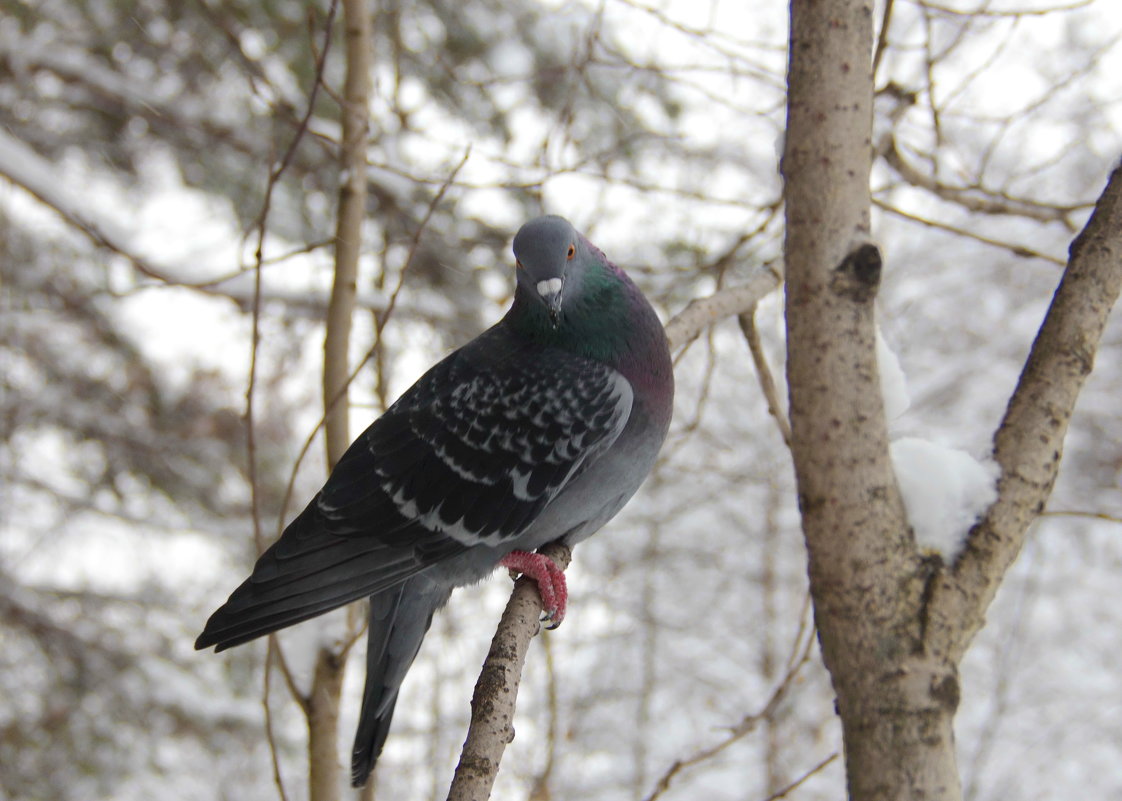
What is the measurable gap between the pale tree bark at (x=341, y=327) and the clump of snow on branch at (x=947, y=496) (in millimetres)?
1251

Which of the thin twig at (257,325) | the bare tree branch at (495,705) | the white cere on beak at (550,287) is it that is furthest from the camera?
the white cere on beak at (550,287)

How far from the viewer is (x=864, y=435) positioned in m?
1.59

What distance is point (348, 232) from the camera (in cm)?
231

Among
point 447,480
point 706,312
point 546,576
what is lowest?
point 546,576

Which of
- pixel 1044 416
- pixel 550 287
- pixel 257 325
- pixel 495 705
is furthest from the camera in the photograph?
pixel 550 287

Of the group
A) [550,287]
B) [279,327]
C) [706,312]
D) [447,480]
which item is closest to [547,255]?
[550,287]

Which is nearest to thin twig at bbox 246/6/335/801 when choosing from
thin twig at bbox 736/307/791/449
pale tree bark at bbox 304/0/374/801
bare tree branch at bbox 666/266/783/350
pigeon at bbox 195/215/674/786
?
pale tree bark at bbox 304/0/374/801

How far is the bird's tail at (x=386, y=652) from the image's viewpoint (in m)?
2.11

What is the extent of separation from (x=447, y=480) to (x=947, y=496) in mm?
1105

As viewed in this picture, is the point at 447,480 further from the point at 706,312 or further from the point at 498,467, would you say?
the point at 706,312

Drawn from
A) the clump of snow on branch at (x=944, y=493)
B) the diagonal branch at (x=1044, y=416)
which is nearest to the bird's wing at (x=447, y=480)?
the clump of snow on branch at (x=944, y=493)

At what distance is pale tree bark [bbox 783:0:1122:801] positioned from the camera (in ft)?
4.84

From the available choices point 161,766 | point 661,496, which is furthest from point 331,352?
point 661,496

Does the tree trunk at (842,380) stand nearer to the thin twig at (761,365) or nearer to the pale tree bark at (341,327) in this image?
the thin twig at (761,365)
